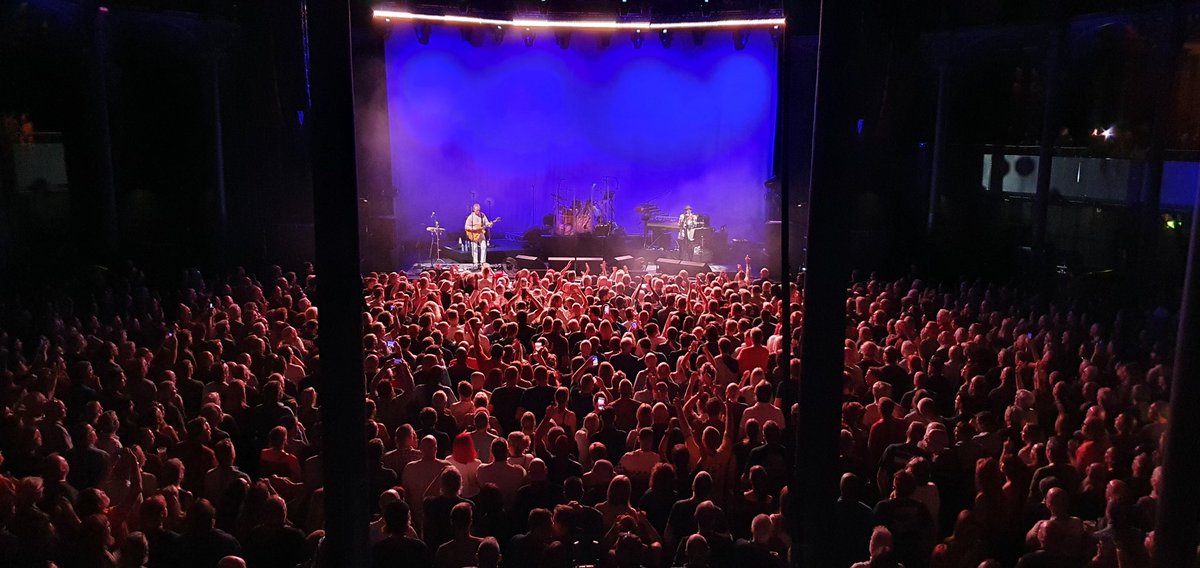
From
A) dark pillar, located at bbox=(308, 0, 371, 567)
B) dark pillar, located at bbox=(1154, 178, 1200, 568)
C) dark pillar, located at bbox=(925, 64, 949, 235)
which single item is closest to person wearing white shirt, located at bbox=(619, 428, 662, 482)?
dark pillar, located at bbox=(1154, 178, 1200, 568)

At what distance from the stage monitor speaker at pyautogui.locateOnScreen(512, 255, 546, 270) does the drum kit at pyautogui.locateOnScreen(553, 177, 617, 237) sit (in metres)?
0.98

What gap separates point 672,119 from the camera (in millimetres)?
22484

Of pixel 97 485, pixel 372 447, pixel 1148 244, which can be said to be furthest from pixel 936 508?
pixel 1148 244

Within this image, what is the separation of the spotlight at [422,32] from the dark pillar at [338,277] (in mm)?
19107

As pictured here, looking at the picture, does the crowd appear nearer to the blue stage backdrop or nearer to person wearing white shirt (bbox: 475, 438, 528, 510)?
person wearing white shirt (bbox: 475, 438, 528, 510)

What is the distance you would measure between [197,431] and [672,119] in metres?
18.5

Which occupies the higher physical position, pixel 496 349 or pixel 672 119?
pixel 672 119

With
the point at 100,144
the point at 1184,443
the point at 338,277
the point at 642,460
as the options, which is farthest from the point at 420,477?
the point at 100,144

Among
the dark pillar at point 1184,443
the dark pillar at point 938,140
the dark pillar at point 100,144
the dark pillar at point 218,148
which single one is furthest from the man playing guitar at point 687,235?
the dark pillar at point 1184,443

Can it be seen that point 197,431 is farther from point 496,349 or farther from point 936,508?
point 936,508

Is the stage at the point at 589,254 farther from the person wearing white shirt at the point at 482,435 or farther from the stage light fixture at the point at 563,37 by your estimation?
the person wearing white shirt at the point at 482,435

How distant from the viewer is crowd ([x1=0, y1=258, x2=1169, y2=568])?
14.6 ft

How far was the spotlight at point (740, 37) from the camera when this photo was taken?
20.8 meters

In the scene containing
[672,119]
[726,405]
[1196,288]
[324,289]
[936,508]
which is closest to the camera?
[324,289]
